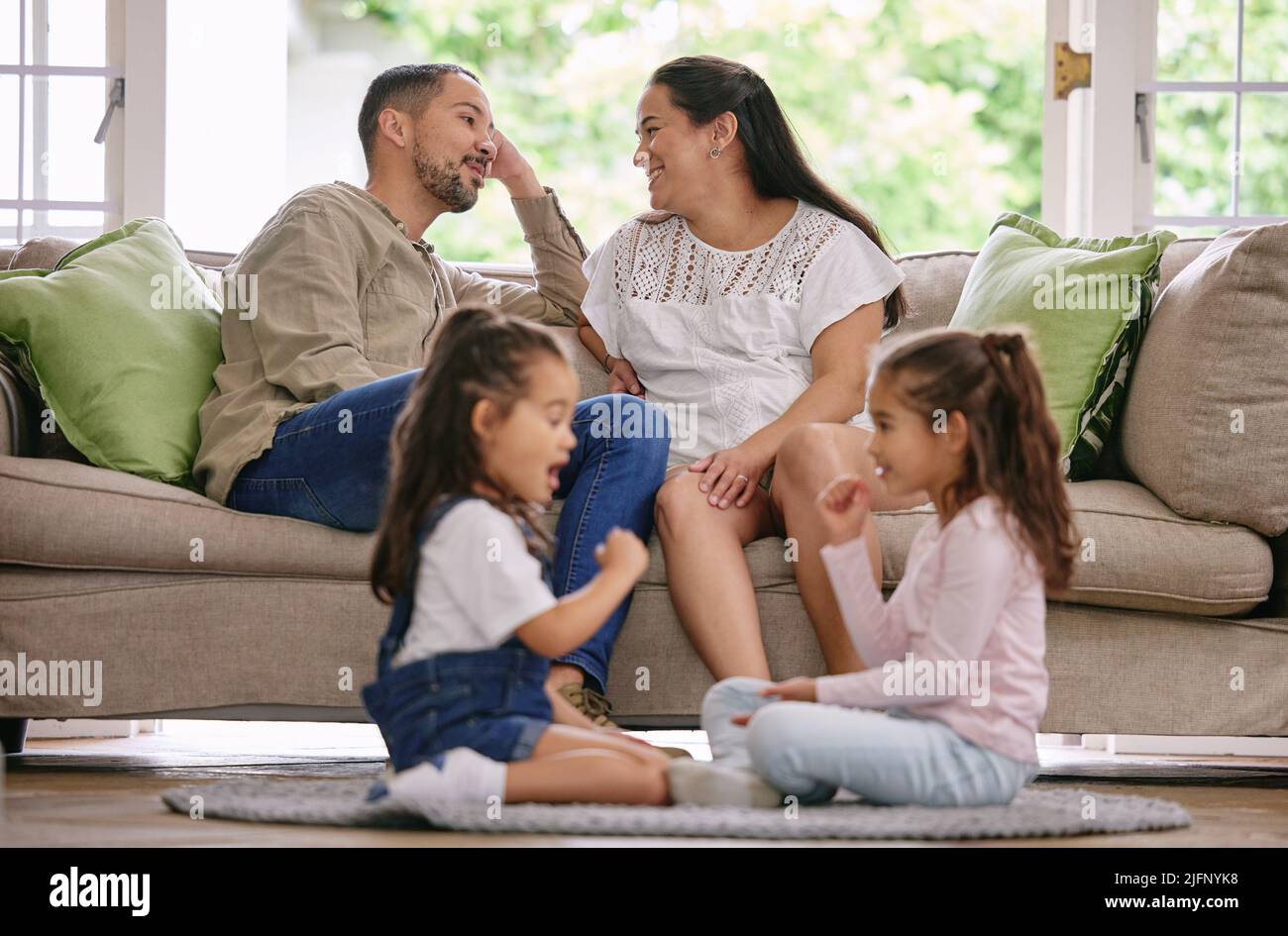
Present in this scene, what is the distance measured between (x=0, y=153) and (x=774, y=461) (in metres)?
2.22

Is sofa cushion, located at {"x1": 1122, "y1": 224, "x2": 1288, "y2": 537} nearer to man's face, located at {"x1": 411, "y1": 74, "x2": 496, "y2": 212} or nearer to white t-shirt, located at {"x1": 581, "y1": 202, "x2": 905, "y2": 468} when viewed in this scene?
white t-shirt, located at {"x1": 581, "y1": 202, "x2": 905, "y2": 468}

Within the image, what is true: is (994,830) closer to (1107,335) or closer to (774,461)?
(774,461)

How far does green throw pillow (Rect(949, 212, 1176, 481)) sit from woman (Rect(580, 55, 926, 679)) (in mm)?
209

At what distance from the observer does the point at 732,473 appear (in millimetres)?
1933

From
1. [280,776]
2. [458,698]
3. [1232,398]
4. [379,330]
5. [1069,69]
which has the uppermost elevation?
[1069,69]

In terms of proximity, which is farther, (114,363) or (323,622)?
(114,363)

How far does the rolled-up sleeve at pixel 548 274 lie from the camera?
8.48 feet

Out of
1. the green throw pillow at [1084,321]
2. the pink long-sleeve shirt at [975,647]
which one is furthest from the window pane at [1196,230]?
the pink long-sleeve shirt at [975,647]

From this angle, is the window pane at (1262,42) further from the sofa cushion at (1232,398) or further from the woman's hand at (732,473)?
the woman's hand at (732,473)

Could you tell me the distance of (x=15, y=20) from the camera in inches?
129

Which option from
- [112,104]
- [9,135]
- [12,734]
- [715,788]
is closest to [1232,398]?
[715,788]

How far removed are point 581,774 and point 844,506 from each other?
411 mm

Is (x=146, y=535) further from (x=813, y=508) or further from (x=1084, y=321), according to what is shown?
(x=1084, y=321)
